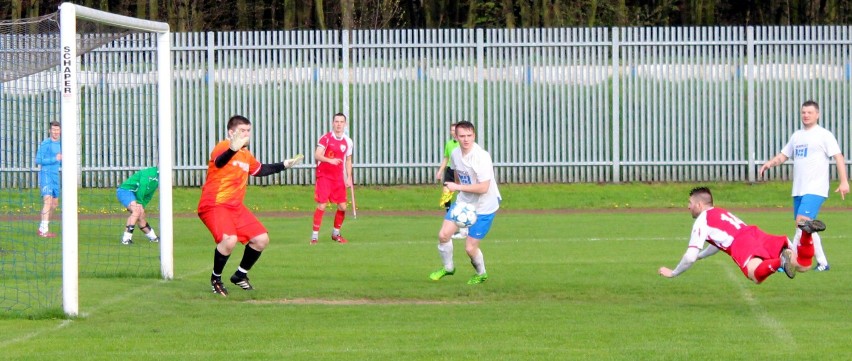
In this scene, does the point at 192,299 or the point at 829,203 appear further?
the point at 829,203

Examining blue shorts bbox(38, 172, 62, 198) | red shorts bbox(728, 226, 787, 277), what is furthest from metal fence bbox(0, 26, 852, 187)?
red shorts bbox(728, 226, 787, 277)

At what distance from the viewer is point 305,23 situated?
4441 cm

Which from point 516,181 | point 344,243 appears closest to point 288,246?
point 344,243

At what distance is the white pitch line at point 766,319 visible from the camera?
9.90 meters

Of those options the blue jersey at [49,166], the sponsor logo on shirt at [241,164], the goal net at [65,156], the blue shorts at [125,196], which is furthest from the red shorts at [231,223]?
the blue jersey at [49,166]

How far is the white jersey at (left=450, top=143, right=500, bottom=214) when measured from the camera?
1354 cm

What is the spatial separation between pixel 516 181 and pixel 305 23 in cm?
1777

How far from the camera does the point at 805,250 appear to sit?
35.3ft

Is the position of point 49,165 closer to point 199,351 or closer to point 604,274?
point 604,274

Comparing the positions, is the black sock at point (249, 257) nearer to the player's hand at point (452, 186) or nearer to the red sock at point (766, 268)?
the player's hand at point (452, 186)

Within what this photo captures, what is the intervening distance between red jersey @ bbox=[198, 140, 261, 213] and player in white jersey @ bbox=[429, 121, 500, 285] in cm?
222

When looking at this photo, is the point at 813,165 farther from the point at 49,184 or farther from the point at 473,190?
the point at 49,184

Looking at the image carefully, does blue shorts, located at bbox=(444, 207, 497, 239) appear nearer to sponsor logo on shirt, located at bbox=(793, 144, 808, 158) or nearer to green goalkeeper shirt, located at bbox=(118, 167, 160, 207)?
sponsor logo on shirt, located at bbox=(793, 144, 808, 158)

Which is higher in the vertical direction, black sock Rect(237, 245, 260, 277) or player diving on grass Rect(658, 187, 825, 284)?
player diving on grass Rect(658, 187, 825, 284)
